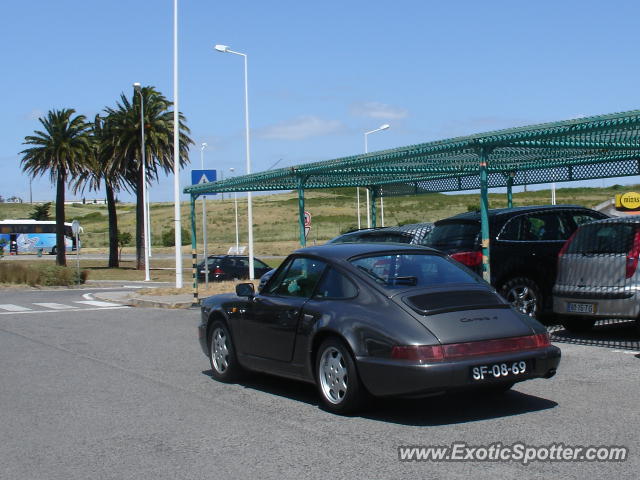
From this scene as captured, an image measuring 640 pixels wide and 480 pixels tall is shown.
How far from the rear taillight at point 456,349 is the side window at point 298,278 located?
158cm

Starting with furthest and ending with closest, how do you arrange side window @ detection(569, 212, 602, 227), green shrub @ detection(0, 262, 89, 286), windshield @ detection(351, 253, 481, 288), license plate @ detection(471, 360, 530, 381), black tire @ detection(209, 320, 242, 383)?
green shrub @ detection(0, 262, 89, 286)
side window @ detection(569, 212, 602, 227)
black tire @ detection(209, 320, 242, 383)
windshield @ detection(351, 253, 481, 288)
license plate @ detection(471, 360, 530, 381)

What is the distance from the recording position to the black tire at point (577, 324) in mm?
12383

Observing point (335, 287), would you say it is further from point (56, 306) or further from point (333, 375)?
point (56, 306)

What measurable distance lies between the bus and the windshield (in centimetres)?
8219

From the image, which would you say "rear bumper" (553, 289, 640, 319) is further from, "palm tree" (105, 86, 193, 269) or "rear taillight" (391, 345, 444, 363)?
"palm tree" (105, 86, 193, 269)

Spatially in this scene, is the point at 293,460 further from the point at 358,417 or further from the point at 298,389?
the point at 298,389

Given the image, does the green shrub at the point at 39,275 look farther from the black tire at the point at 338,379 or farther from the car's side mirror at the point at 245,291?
the black tire at the point at 338,379

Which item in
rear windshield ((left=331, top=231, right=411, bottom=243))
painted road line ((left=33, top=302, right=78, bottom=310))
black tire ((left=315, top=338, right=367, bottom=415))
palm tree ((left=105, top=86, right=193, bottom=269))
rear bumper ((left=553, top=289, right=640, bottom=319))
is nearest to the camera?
black tire ((left=315, top=338, right=367, bottom=415))

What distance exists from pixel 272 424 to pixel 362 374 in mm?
929

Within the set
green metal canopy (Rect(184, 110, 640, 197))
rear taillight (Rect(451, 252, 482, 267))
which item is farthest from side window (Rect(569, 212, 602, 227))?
rear taillight (Rect(451, 252, 482, 267))

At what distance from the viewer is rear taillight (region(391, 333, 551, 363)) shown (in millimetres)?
6762

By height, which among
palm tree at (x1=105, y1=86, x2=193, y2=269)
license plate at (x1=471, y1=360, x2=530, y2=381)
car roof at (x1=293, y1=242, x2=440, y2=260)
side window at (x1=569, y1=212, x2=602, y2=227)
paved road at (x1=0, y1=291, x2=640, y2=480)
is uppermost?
palm tree at (x1=105, y1=86, x2=193, y2=269)

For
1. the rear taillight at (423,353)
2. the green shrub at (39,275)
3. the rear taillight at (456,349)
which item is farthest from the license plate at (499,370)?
the green shrub at (39,275)

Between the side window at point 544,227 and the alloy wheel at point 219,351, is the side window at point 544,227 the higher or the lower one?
the higher one
